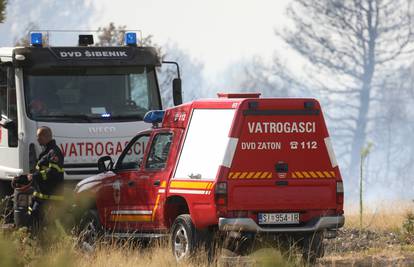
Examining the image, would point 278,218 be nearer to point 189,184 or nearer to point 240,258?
point 189,184

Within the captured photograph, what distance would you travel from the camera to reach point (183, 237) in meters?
14.1

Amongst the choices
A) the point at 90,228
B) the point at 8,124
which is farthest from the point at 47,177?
the point at 8,124

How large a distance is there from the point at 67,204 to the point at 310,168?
169 inches

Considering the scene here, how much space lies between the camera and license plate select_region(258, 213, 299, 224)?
1372 cm

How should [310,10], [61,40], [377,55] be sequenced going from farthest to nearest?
1. [61,40]
2. [310,10]
3. [377,55]

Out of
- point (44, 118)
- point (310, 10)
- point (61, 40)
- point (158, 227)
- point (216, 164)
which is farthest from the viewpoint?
point (61, 40)

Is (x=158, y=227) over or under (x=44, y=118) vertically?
under

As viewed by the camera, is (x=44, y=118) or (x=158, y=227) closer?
(x=158, y=227)

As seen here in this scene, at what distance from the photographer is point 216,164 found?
537 inches

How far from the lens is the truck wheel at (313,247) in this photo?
14.4 meters

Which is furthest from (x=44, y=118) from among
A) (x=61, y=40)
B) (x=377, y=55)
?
(x=61, y=40)

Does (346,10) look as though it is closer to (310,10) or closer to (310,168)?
(310,10)

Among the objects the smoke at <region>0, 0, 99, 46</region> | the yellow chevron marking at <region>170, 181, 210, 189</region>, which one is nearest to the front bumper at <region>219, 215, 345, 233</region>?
the yellow chevron marking at <region>170, 181, 210, 189</region>

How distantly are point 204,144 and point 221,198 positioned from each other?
2.53 feet
